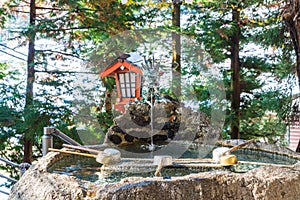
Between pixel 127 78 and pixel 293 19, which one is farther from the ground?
pixel 293 19

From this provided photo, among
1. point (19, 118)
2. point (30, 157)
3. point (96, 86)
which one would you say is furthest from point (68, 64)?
point (30, 157)

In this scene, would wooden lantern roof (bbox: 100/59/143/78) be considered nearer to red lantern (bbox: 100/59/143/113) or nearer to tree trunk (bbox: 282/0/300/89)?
red lantern (bbox: 100/59/143/113)

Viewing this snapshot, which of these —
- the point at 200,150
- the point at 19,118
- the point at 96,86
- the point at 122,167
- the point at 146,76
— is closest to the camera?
the point at 122,167

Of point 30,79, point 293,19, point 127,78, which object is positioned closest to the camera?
point 127,78

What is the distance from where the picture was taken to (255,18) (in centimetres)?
599

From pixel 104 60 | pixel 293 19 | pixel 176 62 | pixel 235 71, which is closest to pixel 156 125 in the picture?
pixel 176 62

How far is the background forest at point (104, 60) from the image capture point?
4.87 meters

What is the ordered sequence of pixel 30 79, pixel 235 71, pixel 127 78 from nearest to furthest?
1. pixel 127 78
2. pixel 30 79
3. pixel 235 71

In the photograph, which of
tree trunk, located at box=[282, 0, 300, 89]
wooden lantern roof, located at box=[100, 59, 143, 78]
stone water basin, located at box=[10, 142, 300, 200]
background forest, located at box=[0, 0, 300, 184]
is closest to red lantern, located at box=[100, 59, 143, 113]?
wooden lantern roof, located at box=[100, 59, 143, 78]

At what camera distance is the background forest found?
4.87 m

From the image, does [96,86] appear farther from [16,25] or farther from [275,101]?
[275,101]

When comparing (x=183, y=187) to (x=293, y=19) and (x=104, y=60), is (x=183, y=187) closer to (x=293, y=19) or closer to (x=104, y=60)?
(x=293, y=19)

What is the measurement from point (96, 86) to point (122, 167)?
3027 millimetres

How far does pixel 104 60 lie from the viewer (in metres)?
5.05
